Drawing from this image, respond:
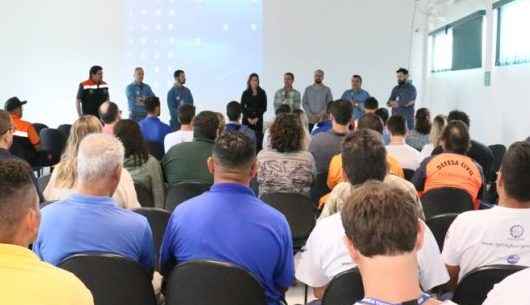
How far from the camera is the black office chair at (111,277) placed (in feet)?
6.95

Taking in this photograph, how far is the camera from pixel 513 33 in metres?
7.61

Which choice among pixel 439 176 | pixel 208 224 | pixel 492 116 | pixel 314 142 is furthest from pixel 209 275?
pixel 492 116

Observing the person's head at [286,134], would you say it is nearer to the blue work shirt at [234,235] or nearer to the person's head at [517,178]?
the blue work shirt at [234,235]

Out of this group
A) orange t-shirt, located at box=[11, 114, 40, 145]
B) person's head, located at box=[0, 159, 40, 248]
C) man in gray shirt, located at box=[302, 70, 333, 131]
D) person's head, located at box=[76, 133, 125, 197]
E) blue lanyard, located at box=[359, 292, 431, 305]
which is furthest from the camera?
man in gray shirt, located at box=[302, 70, 333, 131]

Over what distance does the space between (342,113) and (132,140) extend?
1810 mm

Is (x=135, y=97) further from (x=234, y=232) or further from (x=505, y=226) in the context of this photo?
(x=505, y=226)

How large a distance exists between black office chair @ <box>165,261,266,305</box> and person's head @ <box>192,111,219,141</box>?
251cm

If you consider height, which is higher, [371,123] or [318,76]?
[318,76]

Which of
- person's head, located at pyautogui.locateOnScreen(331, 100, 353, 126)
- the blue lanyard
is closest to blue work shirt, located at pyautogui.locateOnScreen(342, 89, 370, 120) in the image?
person's head, located at pyautogui.locateOnScreen(331, 100, 353, 126)

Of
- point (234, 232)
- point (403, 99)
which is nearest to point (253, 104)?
point (403, 99)

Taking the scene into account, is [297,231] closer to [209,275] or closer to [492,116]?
[209,275]

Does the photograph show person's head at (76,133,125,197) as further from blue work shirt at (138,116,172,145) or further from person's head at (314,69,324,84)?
person's head at (314,69,324,84)

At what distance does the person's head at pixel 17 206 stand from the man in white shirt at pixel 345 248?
1036 millimetres

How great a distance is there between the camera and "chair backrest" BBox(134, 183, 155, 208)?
3955mm
